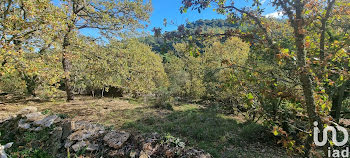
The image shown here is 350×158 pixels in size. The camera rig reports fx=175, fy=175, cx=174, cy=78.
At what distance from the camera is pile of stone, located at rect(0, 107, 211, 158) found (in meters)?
3.73

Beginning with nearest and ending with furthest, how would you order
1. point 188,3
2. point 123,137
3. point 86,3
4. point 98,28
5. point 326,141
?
1. point 326,141
2. point 188,3
3. point 123,137
4. point 86,3
5. point 98,28

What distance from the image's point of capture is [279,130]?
1636 millimetres

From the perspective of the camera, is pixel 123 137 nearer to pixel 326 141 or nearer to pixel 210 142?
pixel 210 142

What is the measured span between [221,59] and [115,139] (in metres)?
3.26

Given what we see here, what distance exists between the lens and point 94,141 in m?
4.34

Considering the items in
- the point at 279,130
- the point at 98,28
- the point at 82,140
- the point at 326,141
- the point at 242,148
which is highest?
the point at 98,28

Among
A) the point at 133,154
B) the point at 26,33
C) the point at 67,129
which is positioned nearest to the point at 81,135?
the point at 67,129

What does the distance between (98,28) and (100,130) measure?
620cm

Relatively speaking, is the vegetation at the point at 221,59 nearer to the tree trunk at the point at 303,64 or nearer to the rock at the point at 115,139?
the tree trunk at the point at 303,64

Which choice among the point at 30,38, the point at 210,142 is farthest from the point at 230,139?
the point at 30,38

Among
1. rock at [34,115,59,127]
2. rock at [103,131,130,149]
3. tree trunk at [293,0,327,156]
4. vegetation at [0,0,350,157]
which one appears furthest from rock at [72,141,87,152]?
tree trunk at [293,0,327,156]

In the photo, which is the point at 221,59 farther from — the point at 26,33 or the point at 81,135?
the point at 26,33

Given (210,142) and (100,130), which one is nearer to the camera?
(100,130)

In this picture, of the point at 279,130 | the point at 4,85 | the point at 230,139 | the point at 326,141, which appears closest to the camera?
the point at 279,130
